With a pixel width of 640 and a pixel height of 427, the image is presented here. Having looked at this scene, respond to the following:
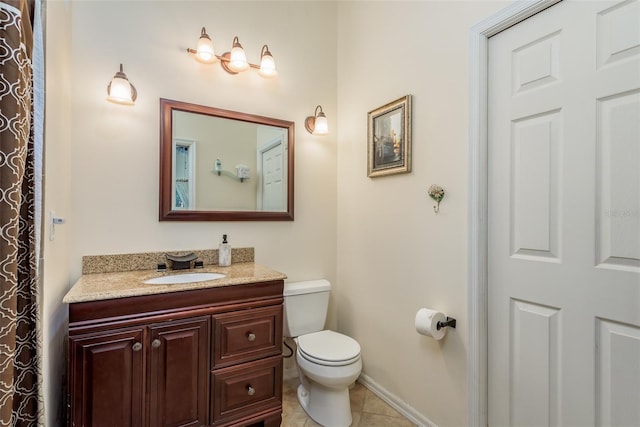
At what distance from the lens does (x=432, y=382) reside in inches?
68.2

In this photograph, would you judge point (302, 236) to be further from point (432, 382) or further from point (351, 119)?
point (432, 382)

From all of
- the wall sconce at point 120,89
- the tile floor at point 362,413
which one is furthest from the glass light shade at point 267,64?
the tile floor at point 362,413

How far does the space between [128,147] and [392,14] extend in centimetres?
181

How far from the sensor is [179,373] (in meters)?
1.47

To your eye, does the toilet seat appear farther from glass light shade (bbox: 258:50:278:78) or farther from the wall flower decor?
glass light shade (bbox: 258:50:278:78)

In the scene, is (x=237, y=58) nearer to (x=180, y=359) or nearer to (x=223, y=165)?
(x=223, y=165)

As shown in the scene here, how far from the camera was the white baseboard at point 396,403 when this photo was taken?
1.78 m

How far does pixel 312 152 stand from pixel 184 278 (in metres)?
1.28

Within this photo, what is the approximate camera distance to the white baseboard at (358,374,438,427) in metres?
1.78

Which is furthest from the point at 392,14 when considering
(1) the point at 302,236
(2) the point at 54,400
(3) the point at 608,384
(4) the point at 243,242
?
(2) the point at 54,400

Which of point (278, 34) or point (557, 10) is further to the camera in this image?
point (278, 34)

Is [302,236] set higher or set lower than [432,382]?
higher

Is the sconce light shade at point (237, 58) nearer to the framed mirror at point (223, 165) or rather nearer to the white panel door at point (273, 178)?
the framed mirror at point (223, 165)

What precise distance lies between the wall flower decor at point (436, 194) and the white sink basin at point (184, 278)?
1.23m
